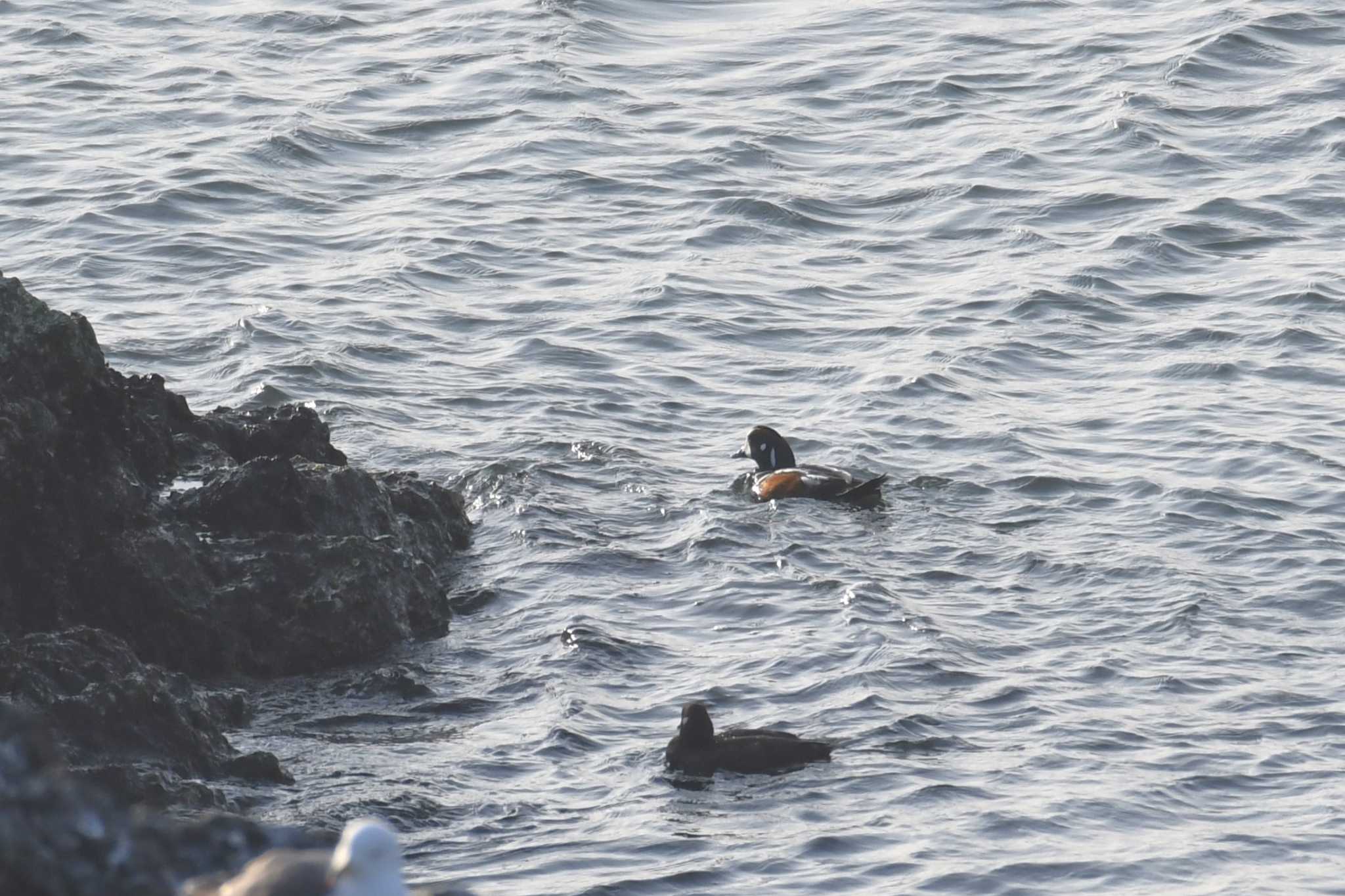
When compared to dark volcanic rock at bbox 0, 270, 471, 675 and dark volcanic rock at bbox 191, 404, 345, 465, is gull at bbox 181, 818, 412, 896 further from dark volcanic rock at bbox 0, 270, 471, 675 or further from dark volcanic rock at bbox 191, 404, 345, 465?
dark volcanic rock at bbox 191, 404, 345, 465

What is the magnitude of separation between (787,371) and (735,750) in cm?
747

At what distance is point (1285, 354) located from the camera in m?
17.0

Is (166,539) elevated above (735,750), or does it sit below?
above

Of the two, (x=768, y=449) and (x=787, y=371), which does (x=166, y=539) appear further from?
(x=787, y=371)

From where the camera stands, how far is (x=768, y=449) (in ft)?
48.5

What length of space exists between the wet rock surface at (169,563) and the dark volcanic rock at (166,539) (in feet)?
0.04

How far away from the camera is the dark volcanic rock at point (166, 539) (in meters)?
10.5

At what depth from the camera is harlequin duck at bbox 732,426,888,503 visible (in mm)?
14156

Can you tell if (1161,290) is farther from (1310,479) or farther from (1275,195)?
(1310,479)

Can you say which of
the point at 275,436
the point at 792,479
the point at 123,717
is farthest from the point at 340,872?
the point at 792,479

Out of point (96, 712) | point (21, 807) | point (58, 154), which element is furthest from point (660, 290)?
point (21, 807)

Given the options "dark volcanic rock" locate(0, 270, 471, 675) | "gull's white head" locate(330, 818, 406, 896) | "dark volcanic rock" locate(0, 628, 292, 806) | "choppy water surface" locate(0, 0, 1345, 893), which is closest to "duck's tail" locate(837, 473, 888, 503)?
"choppy water surface" locate(0, 0, 1345, 893)

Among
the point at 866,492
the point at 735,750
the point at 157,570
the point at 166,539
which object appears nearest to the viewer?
the point at 735,750

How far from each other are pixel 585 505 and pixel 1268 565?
4.68m
